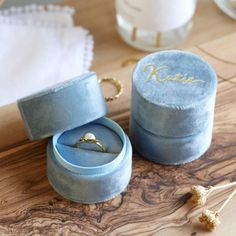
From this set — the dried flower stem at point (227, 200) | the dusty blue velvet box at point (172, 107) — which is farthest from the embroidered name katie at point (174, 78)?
the dried flower stem at point (227, 200)

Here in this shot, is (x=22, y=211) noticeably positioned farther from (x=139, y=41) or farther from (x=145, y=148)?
(x=139, y=41)

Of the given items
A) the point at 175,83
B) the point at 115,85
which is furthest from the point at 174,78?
the point at 115,85

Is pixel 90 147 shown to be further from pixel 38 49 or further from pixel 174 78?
pixel 38 49

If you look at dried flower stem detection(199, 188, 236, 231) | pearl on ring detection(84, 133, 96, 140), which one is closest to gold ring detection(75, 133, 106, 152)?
pearl on ring detection(84, 133, 96, 140)

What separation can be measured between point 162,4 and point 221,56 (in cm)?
9

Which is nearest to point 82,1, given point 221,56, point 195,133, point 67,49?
point 67,49

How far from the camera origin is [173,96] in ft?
1.80

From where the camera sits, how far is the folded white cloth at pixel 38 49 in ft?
2.41

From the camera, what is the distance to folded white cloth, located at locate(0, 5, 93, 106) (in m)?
0.73

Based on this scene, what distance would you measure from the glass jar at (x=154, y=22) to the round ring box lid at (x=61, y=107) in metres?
0.20

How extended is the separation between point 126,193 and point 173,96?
0.33ft

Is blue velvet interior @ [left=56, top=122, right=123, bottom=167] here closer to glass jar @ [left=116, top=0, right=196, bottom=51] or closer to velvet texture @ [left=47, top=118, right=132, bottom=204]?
velvet texture @ [left=47, top=118, right=132, bottom=204]

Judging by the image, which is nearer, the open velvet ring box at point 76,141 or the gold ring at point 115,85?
the open velvet ring box at point 76,141

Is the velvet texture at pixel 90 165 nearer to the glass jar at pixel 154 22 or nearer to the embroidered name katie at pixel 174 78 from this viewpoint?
the embroidered name katie at pixel 174 78
